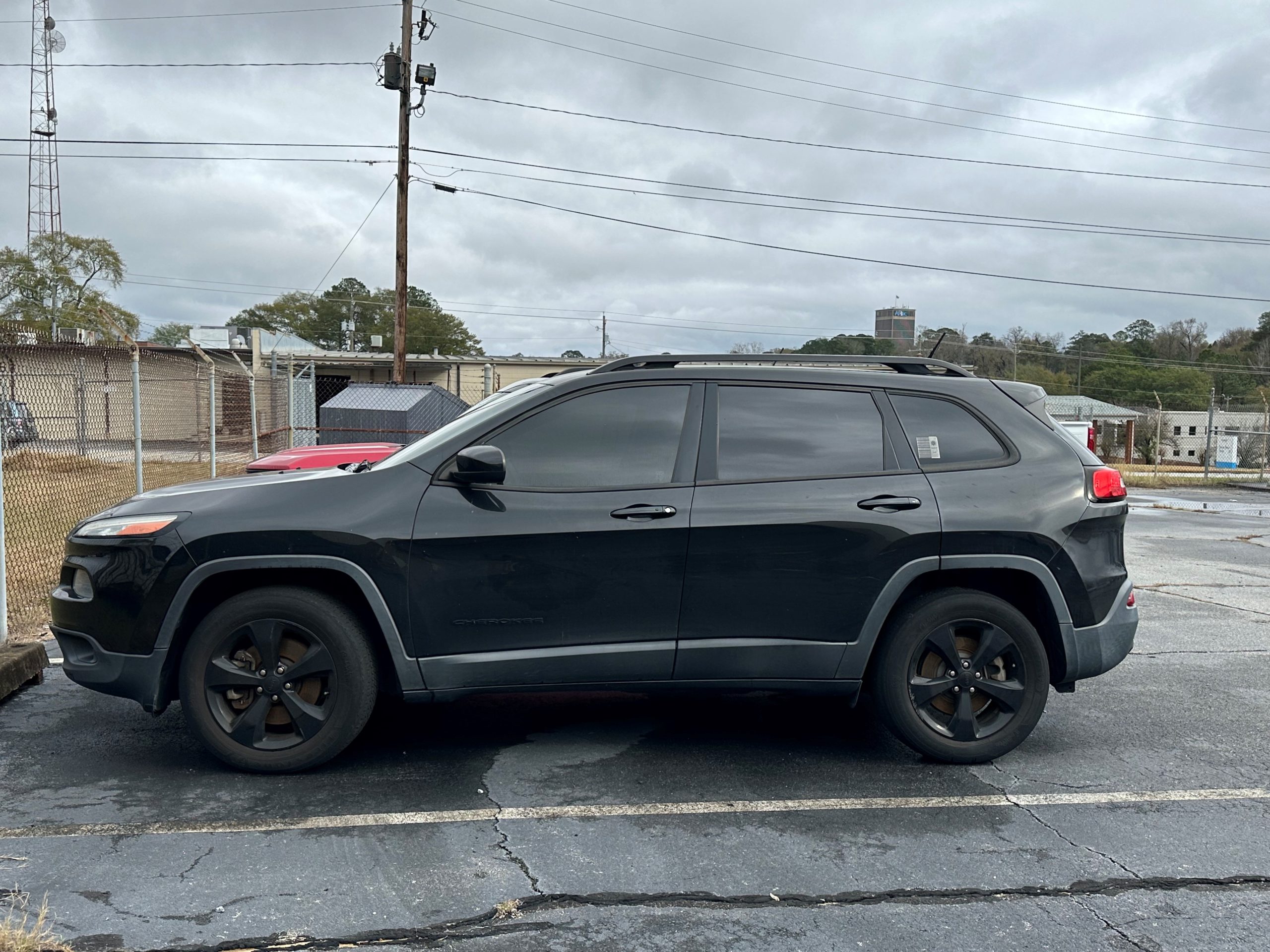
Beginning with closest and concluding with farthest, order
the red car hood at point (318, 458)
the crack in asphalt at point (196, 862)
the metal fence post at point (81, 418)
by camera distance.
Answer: the crack in asphalt at point (196, 862), the red car hood at point (318, 458), the metal fence post at point (81, 418)

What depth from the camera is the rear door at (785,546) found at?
414 centimetres

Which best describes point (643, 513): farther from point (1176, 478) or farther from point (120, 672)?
point (1176, 478)

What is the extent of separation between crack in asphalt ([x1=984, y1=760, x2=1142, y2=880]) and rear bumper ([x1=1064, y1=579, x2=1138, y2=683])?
511mm

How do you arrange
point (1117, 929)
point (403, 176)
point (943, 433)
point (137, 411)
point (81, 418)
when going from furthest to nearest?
point (403, 176)
point (81, 418)
point (137, 411)
point (943, 433)
point (1117, 929)

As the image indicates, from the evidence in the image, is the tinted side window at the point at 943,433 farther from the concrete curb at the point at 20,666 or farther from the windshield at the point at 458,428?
the concrete curb at the point at 20,666

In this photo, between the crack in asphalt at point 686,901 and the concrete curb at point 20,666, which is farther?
the concrete curb at point 20,666

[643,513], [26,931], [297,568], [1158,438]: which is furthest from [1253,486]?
[26,931]

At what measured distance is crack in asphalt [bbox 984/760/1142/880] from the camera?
3.41m

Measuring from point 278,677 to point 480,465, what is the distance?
1.20 m

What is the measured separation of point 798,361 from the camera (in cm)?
462

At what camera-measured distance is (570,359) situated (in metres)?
46.5

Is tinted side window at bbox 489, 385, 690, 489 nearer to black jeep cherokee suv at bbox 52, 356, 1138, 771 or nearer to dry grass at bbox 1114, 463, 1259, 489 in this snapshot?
black jeep cherokee suv at bbox 52, 356, 1138, 771

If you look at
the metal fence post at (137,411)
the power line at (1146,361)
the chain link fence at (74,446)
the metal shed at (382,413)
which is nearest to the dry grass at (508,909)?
the chain link fence at (74,446)

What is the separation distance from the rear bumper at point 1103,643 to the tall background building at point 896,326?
18965 mm
